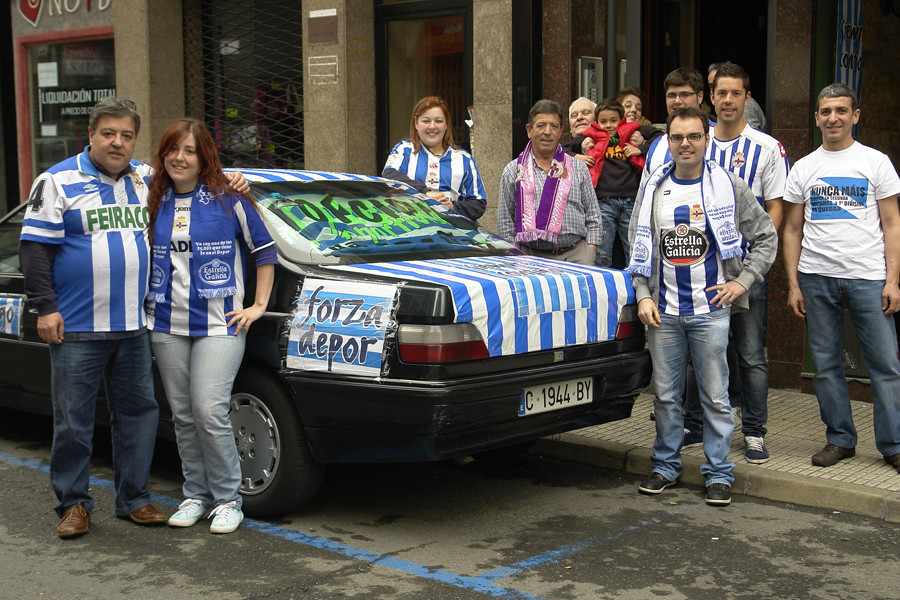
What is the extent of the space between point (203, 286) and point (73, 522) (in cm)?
122

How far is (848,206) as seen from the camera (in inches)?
225

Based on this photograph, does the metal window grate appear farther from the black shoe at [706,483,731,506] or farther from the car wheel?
the black shoe at [706,483,731,506]

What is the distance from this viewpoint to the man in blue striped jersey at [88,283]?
15.8 feet

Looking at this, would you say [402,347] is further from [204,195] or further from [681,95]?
[681,95]

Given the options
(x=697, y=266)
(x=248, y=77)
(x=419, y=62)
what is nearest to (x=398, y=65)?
(x=419, y=62)

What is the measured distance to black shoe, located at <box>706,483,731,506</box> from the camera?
552 centimetres

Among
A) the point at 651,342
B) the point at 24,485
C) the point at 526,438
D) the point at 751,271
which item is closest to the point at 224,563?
the point at 526,438

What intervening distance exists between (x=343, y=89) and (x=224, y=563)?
24.1 feet

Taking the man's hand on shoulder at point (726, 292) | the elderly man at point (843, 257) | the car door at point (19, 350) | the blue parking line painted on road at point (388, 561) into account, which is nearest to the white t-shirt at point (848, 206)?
the elderly man at point (843, 257)

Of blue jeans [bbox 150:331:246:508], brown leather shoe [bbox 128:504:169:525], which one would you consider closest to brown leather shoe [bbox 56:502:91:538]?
brown leather shoe [bbox 128:504:169:525]

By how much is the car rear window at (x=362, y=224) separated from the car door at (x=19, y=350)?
161 centimetres

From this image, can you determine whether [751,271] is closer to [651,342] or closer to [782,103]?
[651,342]

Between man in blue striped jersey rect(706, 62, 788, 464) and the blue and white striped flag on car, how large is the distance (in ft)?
2.90

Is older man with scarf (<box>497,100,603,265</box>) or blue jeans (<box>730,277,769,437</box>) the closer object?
blue jeans (<box>730,277,769,437</box>)
